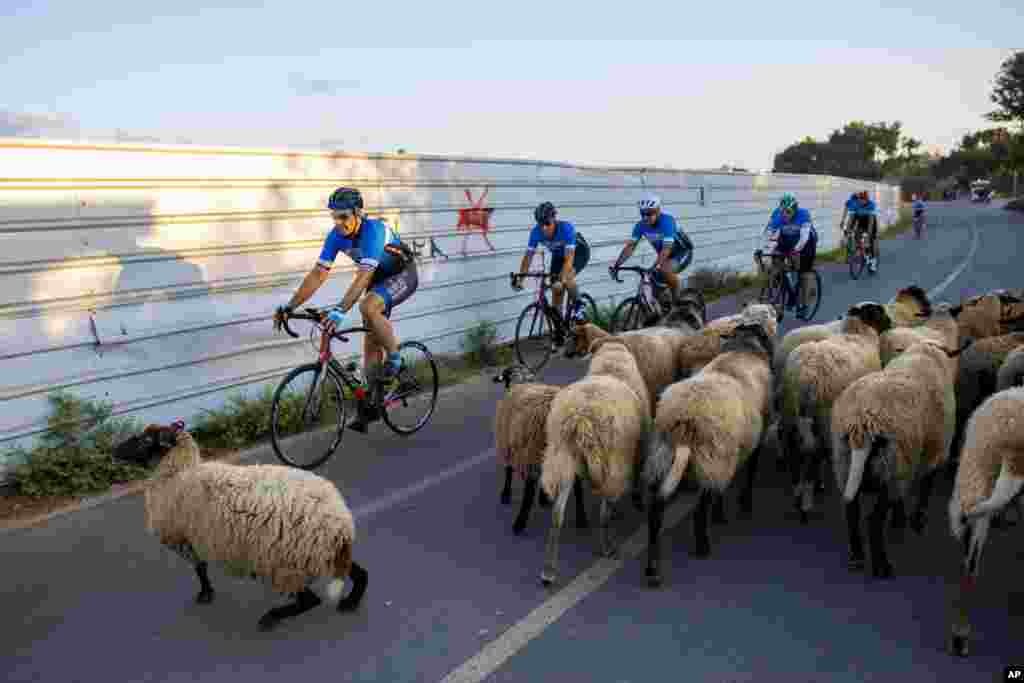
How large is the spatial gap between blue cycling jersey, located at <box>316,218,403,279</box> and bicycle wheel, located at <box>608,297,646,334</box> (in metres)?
4.39

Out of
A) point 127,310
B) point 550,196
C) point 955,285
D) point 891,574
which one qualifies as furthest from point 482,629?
point 955,285

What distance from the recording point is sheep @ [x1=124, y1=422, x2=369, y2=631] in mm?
3551

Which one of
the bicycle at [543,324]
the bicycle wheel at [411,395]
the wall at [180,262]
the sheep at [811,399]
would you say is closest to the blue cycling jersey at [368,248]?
the bicycle wheel at [411,395]

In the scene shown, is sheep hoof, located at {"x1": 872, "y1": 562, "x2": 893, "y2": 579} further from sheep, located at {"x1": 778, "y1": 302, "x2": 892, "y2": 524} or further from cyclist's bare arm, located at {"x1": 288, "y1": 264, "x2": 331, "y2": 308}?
cyclist's bare arm, located at {"x1": 288, "y1": 264, "x2": 331, "y2": 308}

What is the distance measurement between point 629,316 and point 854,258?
11.1 meters

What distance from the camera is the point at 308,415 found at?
252 inches

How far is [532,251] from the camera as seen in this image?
988cm

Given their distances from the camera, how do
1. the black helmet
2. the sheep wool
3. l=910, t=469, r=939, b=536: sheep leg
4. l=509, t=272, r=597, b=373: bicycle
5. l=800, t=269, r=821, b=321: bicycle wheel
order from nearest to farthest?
→ the sheep wool < l=910, t=469, r=939, b=536: sheep leg < the black helmet < l=509, t=272, r=597, b=373: bicycle < l=800, t=269, r=821, b=321: bicycle wheel

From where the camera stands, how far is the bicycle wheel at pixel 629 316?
1040 cm

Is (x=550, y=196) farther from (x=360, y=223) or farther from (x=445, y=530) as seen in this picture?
(x=445, y=530)

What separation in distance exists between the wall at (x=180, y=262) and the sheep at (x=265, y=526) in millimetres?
2910

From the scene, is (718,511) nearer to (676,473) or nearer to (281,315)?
(676,473)

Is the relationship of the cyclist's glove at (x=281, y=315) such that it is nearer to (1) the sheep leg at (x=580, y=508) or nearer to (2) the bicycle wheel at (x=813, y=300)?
(1) the sheep leg at (x=580, y=508)

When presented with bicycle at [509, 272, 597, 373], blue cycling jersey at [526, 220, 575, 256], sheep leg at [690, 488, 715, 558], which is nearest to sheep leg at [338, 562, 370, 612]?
sheep leg at [690, 488, 715, 558]
